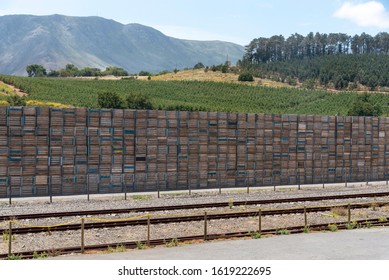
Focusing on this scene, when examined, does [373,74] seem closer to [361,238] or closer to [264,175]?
[264,175]

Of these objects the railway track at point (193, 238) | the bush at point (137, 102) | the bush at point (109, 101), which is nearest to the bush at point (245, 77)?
the bush at point (137, 102)

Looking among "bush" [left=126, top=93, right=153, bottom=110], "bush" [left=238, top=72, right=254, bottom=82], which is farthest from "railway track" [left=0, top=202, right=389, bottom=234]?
"bush" [left=238, top=72, right=254, bottom=82]

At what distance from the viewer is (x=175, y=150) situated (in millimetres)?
36156

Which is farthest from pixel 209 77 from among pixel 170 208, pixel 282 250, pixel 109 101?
pixel 282 250

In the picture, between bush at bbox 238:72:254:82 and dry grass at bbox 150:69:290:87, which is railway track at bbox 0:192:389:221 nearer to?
dry grass at bbox 150:69:290:87

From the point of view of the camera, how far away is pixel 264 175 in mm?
39375

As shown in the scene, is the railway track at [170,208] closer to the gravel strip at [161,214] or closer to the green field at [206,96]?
the gravel strip at [161,214]

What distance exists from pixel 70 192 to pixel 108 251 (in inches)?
662

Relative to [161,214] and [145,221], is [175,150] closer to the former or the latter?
[161,214]

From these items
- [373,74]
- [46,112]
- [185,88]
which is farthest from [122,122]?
[373,74]

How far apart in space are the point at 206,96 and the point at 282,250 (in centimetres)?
9175

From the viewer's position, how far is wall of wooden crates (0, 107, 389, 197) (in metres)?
31.8

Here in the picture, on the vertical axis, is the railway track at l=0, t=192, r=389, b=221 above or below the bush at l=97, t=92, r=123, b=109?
below

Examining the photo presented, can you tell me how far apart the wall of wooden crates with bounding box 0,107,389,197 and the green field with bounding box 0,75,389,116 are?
41.3 metres
